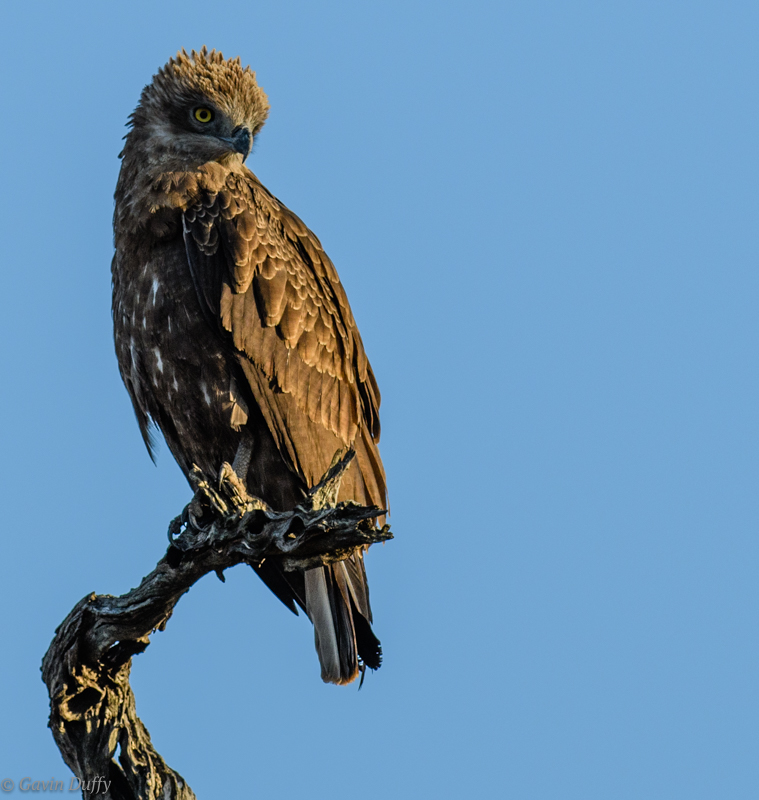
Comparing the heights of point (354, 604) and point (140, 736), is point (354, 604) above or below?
above

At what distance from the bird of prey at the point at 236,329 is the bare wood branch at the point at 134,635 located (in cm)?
120

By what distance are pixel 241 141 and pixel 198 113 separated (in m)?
0.44

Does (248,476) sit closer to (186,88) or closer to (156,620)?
(156,620)

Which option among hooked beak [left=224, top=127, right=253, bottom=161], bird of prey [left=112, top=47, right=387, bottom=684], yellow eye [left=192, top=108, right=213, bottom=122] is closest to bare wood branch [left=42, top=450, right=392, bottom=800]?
bird of prey [left=112, top=47, right=387, bottom=684]

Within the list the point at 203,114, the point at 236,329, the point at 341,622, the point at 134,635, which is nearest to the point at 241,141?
the point at 203,114

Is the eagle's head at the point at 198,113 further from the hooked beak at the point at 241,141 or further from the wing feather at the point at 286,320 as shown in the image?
the wing feather at the point at 286,320

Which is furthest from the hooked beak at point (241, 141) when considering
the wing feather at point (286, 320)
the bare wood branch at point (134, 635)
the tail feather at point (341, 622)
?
the tail feather at point (341, 622)

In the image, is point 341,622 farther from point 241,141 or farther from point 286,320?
point 241,141

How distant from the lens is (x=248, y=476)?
709 centimetres

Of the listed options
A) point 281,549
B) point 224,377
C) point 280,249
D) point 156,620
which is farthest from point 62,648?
point 280,249

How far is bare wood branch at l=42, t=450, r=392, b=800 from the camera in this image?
5645 millimetres

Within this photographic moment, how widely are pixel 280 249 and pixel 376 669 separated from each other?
2.77 m

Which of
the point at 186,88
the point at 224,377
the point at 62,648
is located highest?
the point at 186,88

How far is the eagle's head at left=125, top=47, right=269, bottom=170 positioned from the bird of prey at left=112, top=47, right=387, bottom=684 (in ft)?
0.03
